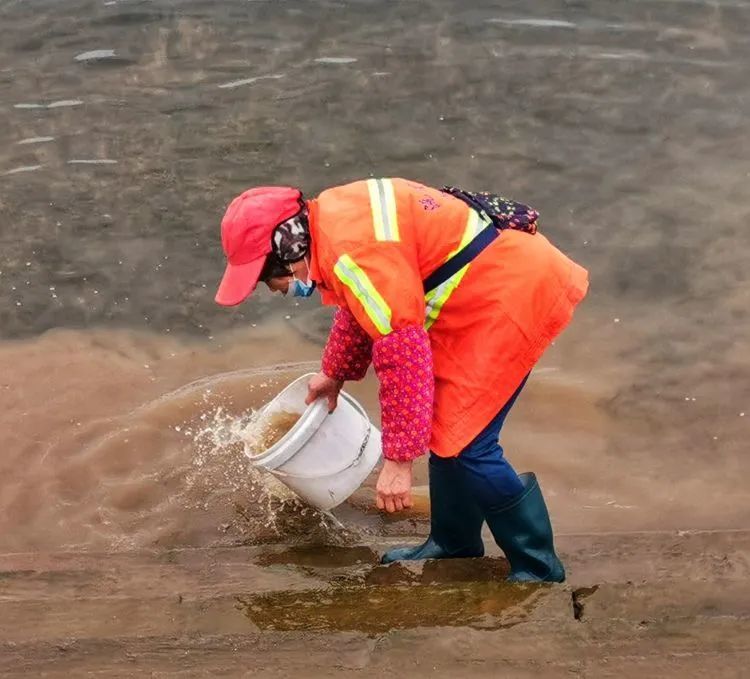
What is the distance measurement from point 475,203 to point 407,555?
146 centimetres

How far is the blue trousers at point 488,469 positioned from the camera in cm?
305

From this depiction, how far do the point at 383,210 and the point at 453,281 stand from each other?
1.06 ft

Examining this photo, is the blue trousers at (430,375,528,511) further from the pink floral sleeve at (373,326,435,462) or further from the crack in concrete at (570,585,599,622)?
the crack in concrete at (570,585,599,622)

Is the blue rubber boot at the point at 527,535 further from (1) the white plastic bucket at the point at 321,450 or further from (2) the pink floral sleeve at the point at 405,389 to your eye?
(1) the white plastic bucket at the point at 321,450

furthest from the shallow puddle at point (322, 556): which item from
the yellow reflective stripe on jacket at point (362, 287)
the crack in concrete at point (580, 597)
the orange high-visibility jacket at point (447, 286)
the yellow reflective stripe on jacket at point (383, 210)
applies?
the yellow reflective stripe on jacket at point (383, 210)

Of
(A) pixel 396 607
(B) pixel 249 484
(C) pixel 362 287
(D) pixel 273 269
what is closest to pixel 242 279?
(D) pixel 273 269

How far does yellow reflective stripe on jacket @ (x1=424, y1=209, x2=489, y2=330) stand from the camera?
9.50 feet

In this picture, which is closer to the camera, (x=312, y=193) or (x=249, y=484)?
(x=249, y=484)

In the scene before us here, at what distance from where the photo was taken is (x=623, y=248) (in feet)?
20.7

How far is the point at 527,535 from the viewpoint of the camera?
323 centimetres

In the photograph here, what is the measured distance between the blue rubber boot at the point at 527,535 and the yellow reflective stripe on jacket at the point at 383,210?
40.2 inches

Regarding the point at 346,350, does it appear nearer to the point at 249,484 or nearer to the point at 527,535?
the point at 527,535

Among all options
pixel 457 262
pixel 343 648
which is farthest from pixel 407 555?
pixel 457 262

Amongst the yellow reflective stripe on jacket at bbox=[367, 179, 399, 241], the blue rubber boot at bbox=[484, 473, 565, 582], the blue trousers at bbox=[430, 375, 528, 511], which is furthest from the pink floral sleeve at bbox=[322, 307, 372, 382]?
the blue rubber boot at bbox=[484, 473, 565, 582]
